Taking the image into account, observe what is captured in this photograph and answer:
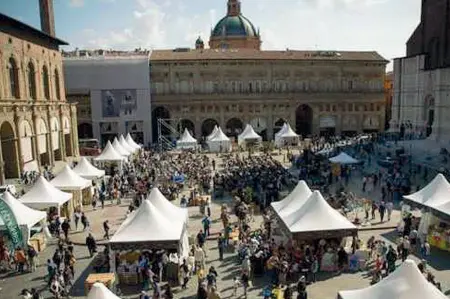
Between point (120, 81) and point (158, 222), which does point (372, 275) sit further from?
point (120, 81)

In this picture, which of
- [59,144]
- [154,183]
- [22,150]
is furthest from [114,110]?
[154,183]

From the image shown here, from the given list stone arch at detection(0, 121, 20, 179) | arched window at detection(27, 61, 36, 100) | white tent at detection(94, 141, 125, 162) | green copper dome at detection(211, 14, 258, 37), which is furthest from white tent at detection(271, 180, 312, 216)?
green copper dome at detection(211, 14, 258, 37)

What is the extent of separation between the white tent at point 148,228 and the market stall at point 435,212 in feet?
31.0

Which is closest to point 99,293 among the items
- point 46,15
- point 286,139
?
point 46,15

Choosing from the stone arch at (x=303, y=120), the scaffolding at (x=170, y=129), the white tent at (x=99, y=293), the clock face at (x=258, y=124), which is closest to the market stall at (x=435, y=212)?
the white tent at (x=99, y=293)

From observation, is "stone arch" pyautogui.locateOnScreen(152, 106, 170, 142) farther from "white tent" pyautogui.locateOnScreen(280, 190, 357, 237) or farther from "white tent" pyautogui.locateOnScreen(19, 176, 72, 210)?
"white tent" pyautogui.locateOnScreen(280, 190, 357, 237)

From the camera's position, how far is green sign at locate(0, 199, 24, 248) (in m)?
15.5

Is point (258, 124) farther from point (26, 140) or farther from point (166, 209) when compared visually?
point (166, 209)

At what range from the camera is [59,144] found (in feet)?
130

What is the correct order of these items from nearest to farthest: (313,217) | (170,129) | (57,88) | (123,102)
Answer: (313,217) → (57,88) → (123,102) → (170,129)

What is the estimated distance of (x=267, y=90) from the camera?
189 ft

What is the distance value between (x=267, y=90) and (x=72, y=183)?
38.2 meters

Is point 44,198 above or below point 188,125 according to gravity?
below

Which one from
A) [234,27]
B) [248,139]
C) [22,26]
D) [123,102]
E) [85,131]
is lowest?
[248,139]
